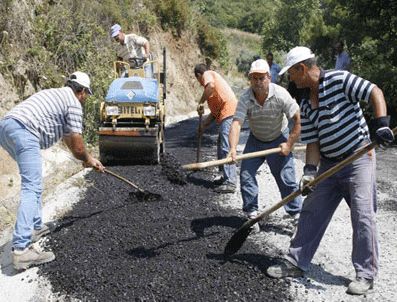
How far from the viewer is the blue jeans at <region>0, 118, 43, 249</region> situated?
14.2 ft

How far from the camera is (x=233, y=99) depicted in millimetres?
6828

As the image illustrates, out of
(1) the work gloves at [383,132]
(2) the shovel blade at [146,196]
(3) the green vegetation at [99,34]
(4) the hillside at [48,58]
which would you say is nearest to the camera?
(1) the work gloves at [383,132]

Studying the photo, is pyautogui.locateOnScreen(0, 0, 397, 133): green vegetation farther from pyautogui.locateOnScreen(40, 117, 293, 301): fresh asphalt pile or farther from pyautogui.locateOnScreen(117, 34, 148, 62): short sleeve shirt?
pyautogui.locateOnScreen(40, 117, 293, 301): fresh asphalt pile

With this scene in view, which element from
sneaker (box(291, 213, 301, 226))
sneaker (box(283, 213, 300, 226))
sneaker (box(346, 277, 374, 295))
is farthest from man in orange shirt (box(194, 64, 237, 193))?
sneaker (box(346, 277, 374, 295))

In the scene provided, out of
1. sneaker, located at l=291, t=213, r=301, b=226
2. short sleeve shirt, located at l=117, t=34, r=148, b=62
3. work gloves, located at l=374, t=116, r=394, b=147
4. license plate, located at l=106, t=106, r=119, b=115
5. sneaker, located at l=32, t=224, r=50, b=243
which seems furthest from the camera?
short sleeve shirt, located at l=117, t=34, r=148, b=62

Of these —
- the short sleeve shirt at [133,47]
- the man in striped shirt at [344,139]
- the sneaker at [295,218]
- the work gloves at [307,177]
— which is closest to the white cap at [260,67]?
the man in striped shirt at [344,139]

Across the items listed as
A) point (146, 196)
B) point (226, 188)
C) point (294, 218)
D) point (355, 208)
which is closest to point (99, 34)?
point (226, 188)

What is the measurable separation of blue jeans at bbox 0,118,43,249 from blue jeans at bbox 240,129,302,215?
2.13 m

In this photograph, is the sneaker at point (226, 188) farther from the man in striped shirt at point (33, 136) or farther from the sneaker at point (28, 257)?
the sneaker at point (28, 257)

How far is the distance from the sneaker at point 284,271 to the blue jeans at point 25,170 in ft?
7.32

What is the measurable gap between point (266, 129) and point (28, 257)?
8.71 ft

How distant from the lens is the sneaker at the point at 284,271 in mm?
4090

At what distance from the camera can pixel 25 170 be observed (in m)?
4.44

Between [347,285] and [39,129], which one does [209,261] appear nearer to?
[347,285]
